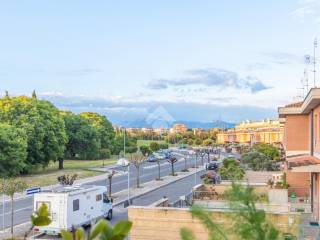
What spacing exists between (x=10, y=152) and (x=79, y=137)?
64.1ft

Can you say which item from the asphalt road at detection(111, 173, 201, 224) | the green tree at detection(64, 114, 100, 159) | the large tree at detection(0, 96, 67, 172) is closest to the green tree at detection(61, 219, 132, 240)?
the asphalt road at detection(111, 173, 201, 224)

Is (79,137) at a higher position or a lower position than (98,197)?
Answer: higher

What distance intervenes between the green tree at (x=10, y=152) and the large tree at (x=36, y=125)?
12.2 ft

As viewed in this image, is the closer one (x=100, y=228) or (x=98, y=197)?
(x=100, y=228)

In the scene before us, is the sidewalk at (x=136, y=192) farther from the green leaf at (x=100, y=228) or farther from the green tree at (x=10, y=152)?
the green leaf at (x=100, y=228)

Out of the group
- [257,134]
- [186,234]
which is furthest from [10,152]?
[257,134]

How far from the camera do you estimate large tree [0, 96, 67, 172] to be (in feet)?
156

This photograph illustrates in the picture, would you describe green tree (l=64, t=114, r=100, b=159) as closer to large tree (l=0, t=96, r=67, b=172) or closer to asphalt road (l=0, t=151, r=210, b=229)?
asphalt road (l=0, t=151, r=210, b=229)

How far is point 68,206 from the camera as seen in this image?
20469 millimetres

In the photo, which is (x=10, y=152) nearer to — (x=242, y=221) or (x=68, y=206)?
(x=68, y=206)

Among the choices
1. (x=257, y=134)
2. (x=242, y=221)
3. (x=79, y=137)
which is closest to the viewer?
(x=242, y=221)

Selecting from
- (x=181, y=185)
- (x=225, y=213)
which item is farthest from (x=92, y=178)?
(x=225, y=213)

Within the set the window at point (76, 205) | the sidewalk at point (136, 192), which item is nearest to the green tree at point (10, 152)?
the sidewalk at point (136, 192)

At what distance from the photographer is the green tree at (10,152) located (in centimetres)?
4103
